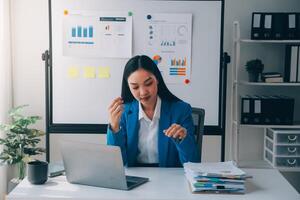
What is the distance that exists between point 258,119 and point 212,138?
44 cm

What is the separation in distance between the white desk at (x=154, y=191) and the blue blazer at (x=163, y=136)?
0.69 ft

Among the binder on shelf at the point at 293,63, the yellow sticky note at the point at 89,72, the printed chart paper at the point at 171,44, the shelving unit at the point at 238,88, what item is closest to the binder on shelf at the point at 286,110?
the shelving unit at the point at 238,88

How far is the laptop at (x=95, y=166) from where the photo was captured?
1.73 metres

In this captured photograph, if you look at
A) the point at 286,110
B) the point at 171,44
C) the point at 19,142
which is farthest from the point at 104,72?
the point at 286,110

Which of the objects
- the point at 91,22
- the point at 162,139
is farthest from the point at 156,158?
the point at 91,22

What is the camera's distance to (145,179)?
189 cm

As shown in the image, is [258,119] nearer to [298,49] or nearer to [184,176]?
[298,49]

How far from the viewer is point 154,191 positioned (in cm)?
174

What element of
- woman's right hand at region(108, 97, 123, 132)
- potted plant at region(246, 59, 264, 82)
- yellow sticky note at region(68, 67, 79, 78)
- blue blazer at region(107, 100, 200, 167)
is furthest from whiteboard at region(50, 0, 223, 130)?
woman's right hand at region(108, 97, 123, 132)

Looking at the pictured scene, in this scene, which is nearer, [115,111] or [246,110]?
[115,111]

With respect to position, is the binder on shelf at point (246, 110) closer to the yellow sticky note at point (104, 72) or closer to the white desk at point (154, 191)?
the yellow sticky note at point (104, 72)

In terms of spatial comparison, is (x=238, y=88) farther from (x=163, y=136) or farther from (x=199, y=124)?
(x=163, y=136)

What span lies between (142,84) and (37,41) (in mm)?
1768

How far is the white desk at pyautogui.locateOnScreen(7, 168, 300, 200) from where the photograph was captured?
5.52ft
